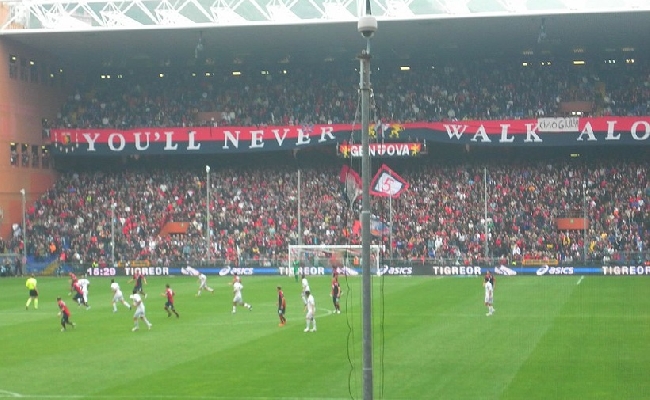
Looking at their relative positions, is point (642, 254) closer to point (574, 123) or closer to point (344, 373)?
point (574, 123)

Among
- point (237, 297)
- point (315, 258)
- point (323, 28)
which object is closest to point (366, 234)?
point (237, 297)

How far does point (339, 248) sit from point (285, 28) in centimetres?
1623

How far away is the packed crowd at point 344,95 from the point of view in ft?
254

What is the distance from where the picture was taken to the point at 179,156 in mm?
82688

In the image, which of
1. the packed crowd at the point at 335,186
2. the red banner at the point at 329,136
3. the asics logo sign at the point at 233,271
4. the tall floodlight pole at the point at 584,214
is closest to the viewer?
the tall floodlight pole at the point at 584,214

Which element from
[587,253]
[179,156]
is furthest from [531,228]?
[179,156]

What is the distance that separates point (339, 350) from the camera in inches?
1209

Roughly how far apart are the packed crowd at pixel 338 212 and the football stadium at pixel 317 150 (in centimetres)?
16

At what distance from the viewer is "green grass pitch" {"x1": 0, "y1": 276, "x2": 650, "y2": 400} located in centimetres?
2461

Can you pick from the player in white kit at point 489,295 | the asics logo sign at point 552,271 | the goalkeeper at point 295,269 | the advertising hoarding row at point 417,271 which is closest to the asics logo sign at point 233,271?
the advertising hoarding row at point 417,271

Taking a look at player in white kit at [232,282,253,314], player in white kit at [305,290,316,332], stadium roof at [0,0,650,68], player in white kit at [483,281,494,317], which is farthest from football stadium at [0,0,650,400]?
player in white kit at [305,290,316,332]

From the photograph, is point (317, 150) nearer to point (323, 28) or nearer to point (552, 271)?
point (323, 28)

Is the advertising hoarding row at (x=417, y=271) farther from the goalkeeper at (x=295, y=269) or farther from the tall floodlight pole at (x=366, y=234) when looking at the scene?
the tall floodlight pole at (x=366, y=234)

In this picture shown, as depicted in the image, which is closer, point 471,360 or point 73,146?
point 471,360
